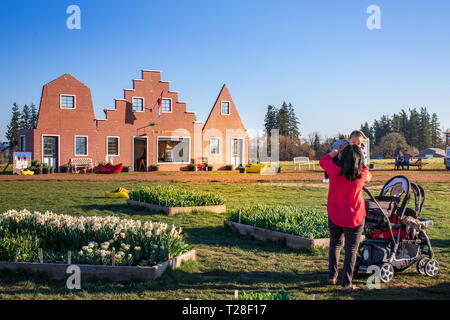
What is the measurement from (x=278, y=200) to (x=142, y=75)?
22608 millimetres

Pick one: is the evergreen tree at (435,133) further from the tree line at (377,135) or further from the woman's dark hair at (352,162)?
the woman's dark hair at (352,162)

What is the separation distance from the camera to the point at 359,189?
5.16m

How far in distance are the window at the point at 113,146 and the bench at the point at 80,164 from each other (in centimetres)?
171

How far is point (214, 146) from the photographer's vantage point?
119 feet

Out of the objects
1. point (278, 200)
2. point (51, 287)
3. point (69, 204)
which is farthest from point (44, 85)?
point (51, 287)

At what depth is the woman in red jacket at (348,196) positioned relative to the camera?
16.5ft

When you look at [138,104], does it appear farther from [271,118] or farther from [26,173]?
[271,118]

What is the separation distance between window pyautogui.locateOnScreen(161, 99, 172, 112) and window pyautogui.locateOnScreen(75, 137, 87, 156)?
273 inches

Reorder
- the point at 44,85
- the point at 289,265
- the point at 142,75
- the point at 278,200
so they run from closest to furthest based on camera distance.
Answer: the point at 289,265
the point at 278,200
the point at 44,85
the point at 142,75

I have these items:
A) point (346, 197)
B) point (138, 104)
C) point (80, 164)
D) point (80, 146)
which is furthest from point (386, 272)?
point (138, 104)

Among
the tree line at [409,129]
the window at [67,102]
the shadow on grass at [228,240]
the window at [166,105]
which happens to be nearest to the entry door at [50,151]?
the window at [67,102]

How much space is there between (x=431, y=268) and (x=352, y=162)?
234 cm

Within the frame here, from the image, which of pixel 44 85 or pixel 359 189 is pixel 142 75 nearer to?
pixel 44 85

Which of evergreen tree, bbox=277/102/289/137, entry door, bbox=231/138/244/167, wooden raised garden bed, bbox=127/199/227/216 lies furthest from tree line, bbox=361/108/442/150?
wooden raised garden bed, bbox=127/199/227/216
